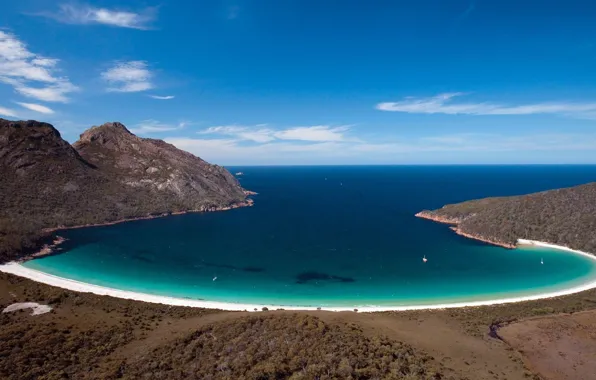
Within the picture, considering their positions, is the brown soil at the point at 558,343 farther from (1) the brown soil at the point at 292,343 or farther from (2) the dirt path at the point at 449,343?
(2) the dirt path at the point at 449,343

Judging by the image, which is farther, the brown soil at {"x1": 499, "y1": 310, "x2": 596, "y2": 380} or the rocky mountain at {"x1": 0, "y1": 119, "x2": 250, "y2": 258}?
the rocky mountain at {"x1": 0, "y1": 119, "x2": 250, "y2": 258}

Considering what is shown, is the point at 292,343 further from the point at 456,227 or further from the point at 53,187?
the point at 53,187

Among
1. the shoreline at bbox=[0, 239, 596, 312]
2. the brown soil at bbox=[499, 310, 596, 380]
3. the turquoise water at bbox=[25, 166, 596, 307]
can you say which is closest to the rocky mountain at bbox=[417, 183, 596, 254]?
the turquoise water at bbox=[25, 166, 596, 307]

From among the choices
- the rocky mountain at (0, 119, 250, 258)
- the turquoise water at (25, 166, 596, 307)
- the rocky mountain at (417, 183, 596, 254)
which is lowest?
the turquoise water at (25, 166, 596, 307)

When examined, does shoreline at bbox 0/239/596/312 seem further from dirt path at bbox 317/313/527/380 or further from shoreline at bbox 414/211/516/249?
shoreline at bbox 414/211/516/249

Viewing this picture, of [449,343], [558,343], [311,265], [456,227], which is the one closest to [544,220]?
[456,227]

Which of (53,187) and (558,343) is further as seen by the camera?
(53,187)

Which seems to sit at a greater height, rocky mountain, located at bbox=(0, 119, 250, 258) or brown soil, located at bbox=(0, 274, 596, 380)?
rocky mountain, located at bbox=(0, 119, 250, 258)

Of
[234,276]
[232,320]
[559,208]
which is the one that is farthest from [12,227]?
[559,208]

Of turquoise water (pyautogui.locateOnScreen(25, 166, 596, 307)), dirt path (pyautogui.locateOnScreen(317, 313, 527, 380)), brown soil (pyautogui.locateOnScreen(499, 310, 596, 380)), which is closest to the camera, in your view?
dirt path (pyautogui.locateOnScreen(317, 313, 527, 380))
